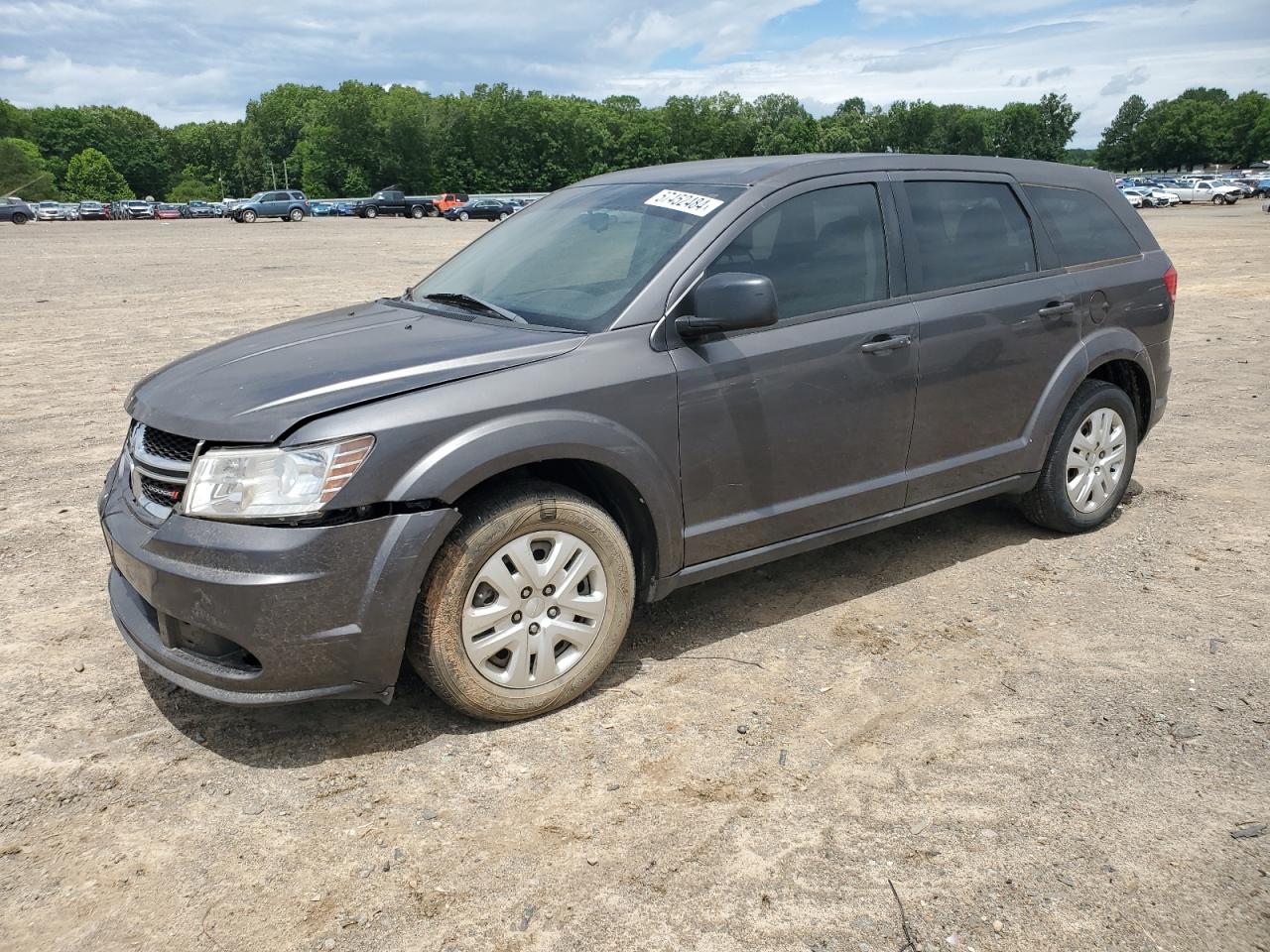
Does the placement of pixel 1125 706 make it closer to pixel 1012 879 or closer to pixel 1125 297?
pixel 1012 879

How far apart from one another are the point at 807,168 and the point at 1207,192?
239 feet

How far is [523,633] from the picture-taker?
350cm

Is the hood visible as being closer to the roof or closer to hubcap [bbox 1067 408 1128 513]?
the roof

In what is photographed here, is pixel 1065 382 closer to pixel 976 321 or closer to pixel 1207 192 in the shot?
pixel 976 321

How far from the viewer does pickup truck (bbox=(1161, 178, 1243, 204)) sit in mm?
64688

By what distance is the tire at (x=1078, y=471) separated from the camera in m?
5.16

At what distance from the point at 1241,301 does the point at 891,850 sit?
1429cm

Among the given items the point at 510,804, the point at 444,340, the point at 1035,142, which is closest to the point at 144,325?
the point at 444,340

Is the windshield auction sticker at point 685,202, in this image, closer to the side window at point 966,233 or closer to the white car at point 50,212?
the side window at point 966,233

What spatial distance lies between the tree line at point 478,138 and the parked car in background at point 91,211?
122 ft

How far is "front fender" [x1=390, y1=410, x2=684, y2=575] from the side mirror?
492 millimetres

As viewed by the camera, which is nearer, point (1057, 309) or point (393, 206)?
point (1057, 309)

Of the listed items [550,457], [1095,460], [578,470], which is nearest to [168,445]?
[550,457]

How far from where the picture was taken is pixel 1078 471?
5281mm
